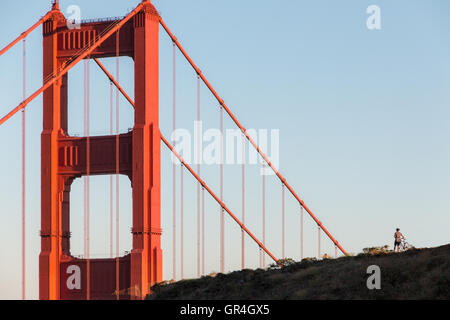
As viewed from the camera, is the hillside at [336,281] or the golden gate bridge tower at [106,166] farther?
the golden gate bridge tower at [106,166]

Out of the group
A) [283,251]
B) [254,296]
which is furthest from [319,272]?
[283,251]

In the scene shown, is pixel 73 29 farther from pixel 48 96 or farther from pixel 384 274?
pixel 384 274

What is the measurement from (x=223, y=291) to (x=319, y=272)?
13.8ft

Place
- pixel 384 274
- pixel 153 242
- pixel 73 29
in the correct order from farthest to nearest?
pixel 73 29 → pixel 153 242 → pixel 384 274

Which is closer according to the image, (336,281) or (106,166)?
(336,281)

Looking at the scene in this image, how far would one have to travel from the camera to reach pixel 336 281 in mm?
36938

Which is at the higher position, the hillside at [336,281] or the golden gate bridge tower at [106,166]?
the golden gate bridge tower at [106,166]

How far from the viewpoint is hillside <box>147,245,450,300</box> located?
34812 mm

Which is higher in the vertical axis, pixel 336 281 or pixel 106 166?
pixel 106 166

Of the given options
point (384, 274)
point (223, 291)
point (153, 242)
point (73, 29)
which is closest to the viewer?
point (384, 274)

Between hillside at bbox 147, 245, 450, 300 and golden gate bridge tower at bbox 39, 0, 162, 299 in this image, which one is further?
golden gate bridge tower at bbox 39, 0, 162, 299

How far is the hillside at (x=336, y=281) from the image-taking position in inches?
1371
